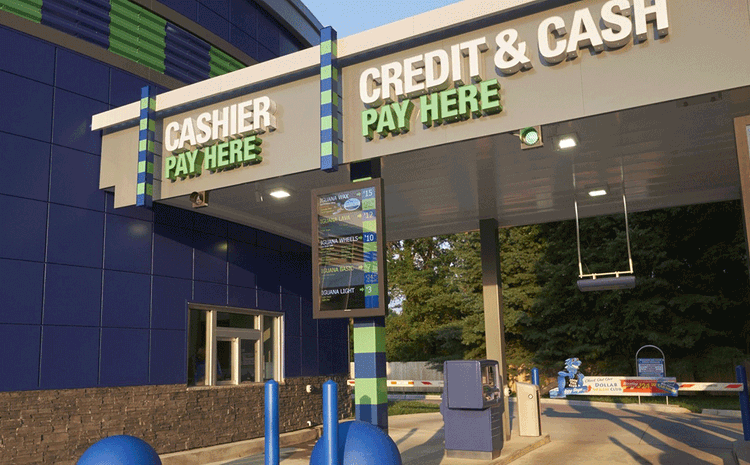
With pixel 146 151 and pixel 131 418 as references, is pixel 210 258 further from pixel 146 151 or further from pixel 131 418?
pixel 131 418

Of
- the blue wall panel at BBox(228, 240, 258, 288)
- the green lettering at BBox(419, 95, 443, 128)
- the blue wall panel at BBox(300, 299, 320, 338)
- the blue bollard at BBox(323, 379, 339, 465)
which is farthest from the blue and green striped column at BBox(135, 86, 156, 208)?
the blue wall panel at BBox(300, 299, 320, 338)

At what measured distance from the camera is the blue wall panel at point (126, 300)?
12843 millimetres

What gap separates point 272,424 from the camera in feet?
24.7

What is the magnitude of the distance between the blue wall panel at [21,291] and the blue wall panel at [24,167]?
1.25 meters

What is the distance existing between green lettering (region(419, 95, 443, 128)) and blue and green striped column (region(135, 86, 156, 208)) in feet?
17.7

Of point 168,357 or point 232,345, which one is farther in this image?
point 232,345

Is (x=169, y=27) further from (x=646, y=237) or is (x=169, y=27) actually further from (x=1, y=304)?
(x=646, y=237)

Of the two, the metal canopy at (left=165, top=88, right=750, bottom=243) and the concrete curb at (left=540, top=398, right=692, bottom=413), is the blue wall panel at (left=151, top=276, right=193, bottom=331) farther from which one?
the concrete curb at (left=540, top=398, right=692, bottom=413)

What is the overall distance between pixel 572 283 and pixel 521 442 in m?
23.2

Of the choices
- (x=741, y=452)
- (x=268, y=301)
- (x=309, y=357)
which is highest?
(x=268, y=301)

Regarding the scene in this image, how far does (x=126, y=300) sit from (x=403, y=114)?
6911mm

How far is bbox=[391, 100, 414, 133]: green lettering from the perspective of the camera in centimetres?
1002

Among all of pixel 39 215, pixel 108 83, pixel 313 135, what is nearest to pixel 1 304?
pixel 39 215

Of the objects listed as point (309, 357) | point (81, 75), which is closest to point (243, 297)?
point (309, 357)
